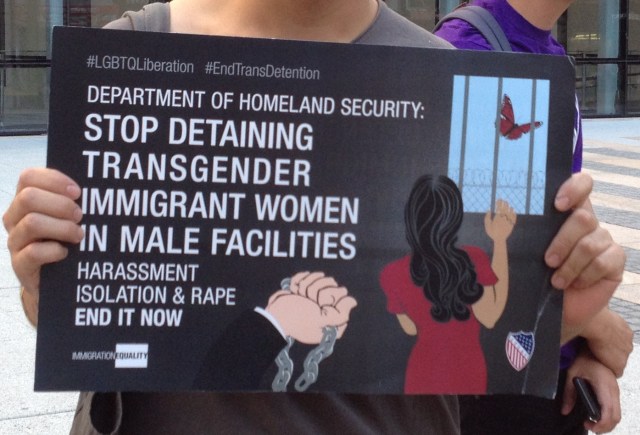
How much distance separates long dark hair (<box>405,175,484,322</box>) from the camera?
156 cm

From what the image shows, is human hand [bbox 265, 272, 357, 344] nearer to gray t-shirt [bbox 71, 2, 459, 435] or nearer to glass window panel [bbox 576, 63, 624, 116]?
gray t-shirt [bbox 71, 2, 459, 435]

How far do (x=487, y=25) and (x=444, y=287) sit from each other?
0.90 meters

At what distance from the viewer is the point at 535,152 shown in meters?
1.59

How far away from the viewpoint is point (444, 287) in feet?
5.16

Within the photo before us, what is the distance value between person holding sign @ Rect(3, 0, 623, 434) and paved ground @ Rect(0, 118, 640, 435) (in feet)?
9.85

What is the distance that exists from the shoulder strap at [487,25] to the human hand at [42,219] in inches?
42.7

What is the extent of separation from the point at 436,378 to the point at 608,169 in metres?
11.0

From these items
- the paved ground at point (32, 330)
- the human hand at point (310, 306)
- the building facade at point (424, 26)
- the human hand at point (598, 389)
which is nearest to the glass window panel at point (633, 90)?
the building facade at point (424, 26)

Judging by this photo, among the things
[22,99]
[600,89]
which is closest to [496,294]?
[22,99]

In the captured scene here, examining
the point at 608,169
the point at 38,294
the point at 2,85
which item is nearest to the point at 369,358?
the point at 38,294

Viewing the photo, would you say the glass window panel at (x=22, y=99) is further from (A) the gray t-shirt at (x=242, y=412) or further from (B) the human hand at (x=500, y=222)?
(B) the human hand at (x=500, y=222)

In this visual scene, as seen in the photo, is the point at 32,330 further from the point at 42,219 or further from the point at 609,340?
the point at 42,219

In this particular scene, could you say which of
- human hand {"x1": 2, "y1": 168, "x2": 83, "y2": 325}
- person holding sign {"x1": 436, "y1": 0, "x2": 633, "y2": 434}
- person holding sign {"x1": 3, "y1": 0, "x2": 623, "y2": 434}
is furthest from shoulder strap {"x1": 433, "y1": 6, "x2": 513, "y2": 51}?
human hand {"x1": 2, "y1": 168, "x2": 83, "y2": 325}

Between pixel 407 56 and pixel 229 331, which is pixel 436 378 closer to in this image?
pixel 229 331
